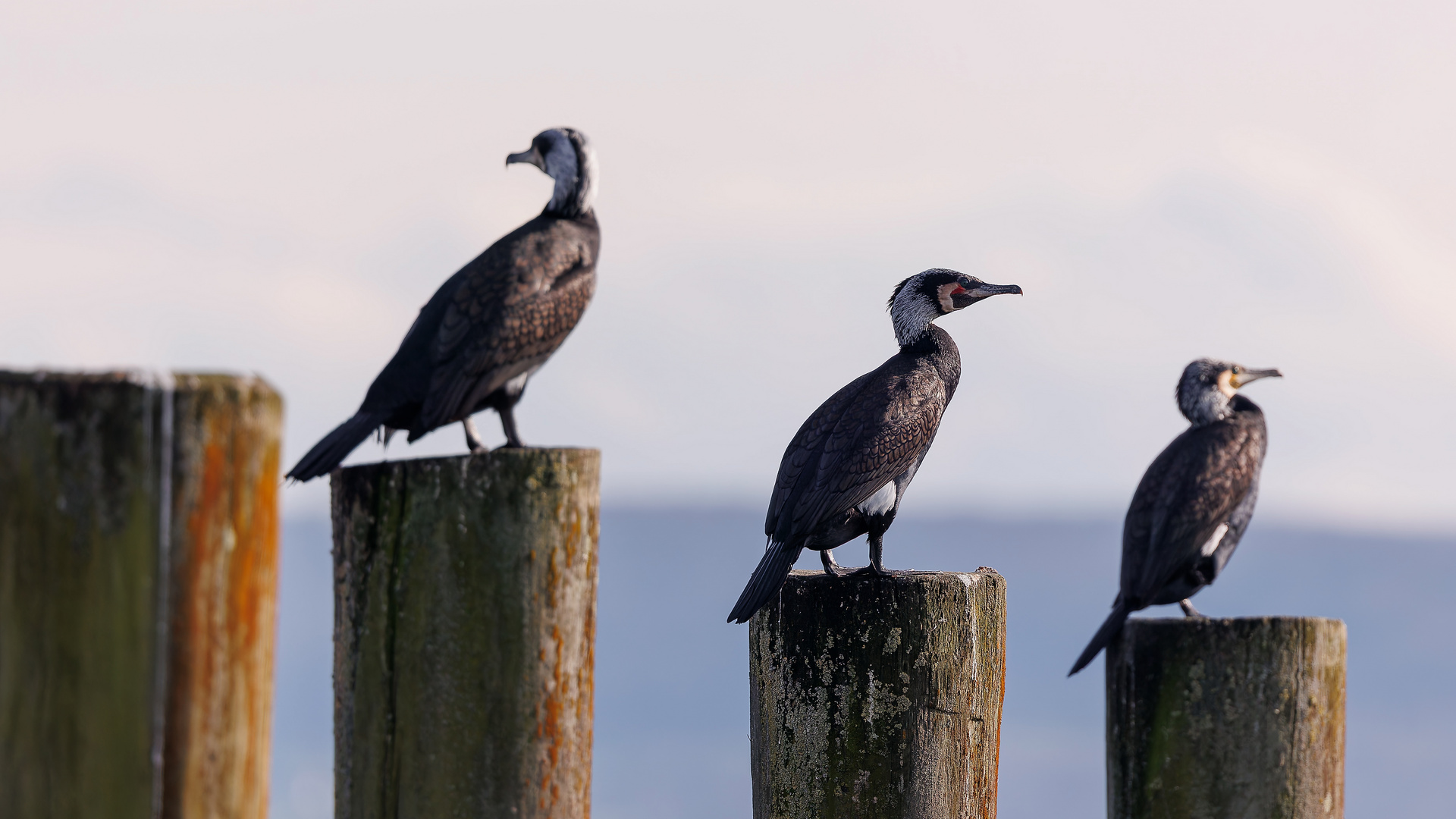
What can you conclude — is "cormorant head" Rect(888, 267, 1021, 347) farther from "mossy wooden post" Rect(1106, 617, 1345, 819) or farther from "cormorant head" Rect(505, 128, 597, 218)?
"mossy wooden post" Rect(1106, 617, 1345, 819)

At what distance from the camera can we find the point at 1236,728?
4.25 meters

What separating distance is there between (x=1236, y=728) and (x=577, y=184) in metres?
2.92

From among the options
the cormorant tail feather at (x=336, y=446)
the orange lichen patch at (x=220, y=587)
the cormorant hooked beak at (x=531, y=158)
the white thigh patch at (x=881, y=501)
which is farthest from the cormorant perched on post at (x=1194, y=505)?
the orange lichen patch at (x=220, y=587)

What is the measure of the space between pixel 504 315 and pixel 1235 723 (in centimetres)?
261

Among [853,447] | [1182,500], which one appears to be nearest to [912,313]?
[853,447]

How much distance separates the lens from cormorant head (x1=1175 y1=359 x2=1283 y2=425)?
668 cm

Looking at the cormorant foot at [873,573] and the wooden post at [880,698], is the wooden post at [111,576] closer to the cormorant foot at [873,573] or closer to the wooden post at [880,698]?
the wooden post at [880,698]

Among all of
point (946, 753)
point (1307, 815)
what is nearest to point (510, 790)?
point (946, 753)

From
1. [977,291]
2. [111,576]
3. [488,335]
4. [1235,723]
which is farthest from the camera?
[977,291]

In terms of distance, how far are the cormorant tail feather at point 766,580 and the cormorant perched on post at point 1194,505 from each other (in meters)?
1.47

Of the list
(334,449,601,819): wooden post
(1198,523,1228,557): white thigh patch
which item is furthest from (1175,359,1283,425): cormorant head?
(334,449,601,819): wooden post

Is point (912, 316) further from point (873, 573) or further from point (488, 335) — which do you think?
point (488, 335)

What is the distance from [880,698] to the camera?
4109 mm

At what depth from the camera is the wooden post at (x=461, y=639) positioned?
3.15m
